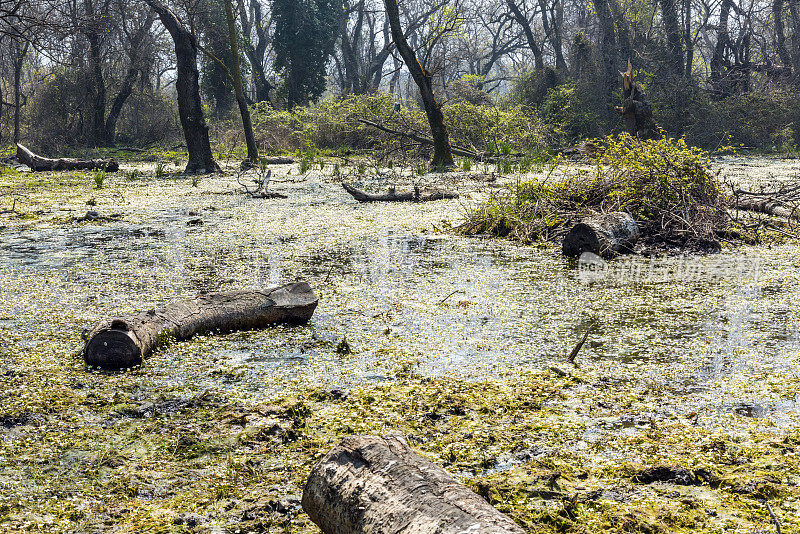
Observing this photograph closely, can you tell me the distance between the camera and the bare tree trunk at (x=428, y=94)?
13762mm

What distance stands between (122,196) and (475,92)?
1429 centimetres

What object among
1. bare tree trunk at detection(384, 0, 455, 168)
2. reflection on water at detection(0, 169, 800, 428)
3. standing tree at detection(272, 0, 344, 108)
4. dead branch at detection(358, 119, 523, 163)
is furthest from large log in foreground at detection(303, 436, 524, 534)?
standing tree at detection(272, 0, 344, 108)

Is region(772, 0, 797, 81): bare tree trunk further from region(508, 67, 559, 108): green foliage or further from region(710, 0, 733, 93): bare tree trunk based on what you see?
region(508, 67, 559, 108): green foliage

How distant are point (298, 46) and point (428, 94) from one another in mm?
16696

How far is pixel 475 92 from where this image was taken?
73.7 ft

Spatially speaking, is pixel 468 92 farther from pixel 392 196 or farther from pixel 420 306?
pixel 420 306

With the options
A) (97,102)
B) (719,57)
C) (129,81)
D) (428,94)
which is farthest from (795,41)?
(97,102)

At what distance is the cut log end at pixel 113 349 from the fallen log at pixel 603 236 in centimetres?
376

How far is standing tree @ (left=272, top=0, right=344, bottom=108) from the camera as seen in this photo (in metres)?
28.9

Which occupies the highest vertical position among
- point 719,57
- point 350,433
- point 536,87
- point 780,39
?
point 780,39

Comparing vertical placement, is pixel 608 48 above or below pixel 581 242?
above

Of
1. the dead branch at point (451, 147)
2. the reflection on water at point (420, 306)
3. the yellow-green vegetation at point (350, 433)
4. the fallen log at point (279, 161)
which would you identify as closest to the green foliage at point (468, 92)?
the fallen log at point (279, 161)

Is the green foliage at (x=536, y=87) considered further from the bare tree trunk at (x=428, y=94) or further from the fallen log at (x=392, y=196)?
the fallen log at (x=392, y=196)

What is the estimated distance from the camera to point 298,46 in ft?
94.7
